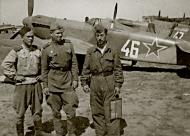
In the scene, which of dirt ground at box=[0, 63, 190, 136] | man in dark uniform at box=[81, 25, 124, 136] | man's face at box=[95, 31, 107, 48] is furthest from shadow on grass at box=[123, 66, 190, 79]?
man's face at box=[95, 31, 107, 48]

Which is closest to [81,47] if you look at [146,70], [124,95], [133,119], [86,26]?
[86,26]

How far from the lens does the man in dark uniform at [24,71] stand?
14.7 feet

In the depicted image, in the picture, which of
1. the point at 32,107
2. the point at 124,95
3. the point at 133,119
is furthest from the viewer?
the point at 124,95

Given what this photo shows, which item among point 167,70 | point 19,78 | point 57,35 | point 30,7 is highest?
point 30,7

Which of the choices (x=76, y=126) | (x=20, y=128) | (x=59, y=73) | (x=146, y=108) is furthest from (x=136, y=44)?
(x=20, y=128)

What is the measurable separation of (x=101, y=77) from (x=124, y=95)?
3.62 meters

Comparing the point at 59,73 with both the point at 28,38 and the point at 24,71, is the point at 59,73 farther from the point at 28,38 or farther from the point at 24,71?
the point at 28,38

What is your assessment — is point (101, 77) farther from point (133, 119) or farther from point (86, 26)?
point (86, 26)

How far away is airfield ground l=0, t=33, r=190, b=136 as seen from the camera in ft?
18.0

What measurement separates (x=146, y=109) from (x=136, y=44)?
4.64 meters

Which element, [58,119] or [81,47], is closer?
[58,119]

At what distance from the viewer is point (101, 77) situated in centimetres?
450

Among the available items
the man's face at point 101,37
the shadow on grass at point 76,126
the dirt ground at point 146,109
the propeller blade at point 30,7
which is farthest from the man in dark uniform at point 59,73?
the propeller blade at point 30,7

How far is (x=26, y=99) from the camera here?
15.1ft
